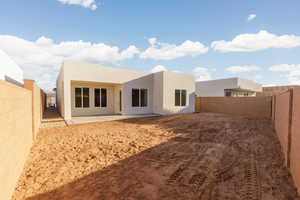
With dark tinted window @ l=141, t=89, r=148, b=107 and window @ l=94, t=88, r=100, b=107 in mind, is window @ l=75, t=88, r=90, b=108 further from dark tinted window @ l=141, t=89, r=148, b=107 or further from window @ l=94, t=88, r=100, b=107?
dark tinted window @ l=141, t=89, r=148, b=107

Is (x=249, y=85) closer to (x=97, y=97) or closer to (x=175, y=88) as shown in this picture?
(x=175, y=88)

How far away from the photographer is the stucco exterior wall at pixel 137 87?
38.1ft

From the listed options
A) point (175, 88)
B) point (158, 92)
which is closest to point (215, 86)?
point (175, 88)

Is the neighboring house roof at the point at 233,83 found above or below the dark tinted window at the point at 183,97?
above

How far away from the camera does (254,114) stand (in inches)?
507

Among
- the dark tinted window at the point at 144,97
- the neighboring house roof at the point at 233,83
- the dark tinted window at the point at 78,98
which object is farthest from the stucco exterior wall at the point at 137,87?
the neighboring house roof at the point at 233,83

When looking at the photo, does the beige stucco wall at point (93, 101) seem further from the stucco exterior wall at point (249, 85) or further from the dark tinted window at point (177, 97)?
the stucco exterior wall at point (249, 85)

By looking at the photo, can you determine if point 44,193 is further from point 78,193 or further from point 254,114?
point 254,114

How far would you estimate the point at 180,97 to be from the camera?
13586mm

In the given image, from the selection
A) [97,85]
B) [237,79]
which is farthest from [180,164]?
[237,79]

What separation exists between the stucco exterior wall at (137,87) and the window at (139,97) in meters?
0.26

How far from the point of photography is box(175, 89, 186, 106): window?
1333cm

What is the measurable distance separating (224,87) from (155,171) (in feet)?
65.3

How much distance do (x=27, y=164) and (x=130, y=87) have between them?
28.9 feet
